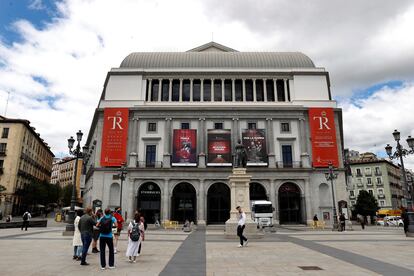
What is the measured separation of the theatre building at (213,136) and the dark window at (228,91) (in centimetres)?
17

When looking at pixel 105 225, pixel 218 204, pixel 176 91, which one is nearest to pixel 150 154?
pixel 176 91

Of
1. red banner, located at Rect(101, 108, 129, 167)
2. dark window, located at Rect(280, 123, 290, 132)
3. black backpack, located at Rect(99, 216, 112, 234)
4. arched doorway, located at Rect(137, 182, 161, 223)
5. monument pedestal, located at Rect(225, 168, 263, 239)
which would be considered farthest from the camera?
dark window, located at Rect(280, 123, 290, 132)

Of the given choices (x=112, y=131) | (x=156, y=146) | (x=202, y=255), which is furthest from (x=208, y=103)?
(x=202, y=255)

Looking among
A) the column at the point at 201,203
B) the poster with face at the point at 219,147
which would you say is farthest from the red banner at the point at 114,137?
the poster with face at the point at 219,147

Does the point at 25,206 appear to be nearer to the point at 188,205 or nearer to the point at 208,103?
the point at 188,205

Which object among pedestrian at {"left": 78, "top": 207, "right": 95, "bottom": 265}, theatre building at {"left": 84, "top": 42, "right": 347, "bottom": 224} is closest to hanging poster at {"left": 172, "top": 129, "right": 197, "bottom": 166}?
theatre building at {"left": 84, "top": 42, "right": 347, "bottom": 224}

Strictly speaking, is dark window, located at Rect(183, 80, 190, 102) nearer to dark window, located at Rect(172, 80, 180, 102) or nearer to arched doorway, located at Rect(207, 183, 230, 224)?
dark window, located at Rect(172, 80, 180, 102)

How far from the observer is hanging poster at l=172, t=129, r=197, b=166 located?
44594 mm

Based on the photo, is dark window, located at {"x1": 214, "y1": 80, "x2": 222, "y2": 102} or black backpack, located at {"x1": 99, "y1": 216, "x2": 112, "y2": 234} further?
dark window, located at {"x1": 214, "y1": 80, "x2": 222, "y2": 102}

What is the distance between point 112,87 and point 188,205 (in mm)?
22239

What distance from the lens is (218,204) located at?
146 ft

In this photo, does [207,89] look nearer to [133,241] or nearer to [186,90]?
[186,90]

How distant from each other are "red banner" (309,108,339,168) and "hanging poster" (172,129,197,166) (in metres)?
17.2

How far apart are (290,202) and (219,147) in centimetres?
1272
